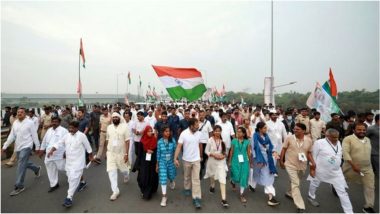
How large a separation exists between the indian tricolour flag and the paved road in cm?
386

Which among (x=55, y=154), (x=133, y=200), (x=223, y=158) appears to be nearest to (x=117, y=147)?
→ (x=133, y=200)

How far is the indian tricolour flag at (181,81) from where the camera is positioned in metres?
8.16

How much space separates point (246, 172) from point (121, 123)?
10.1 feet

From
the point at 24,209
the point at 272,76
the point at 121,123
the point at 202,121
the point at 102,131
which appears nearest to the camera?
the point at 24,209

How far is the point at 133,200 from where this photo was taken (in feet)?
14.4

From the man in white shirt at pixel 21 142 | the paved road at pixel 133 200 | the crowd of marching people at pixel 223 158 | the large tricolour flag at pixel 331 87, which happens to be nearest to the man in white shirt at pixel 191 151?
the crowd of marching people at pixel 223 158

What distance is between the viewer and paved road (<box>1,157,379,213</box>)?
4055 millimetres

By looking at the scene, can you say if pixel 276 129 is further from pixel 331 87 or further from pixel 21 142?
pixel 21 142

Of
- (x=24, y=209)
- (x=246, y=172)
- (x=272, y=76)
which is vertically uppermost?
(x=272, y=76)

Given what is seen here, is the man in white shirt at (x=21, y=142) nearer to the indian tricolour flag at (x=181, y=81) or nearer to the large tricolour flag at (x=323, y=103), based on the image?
the indian tricolour flag at (x=181, y=81)

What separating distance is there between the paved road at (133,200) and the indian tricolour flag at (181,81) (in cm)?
386

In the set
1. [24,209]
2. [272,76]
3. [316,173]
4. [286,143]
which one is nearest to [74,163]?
[24,209]

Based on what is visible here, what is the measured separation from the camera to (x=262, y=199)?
14.7 feet

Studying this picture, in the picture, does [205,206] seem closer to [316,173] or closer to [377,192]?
[316,173]
